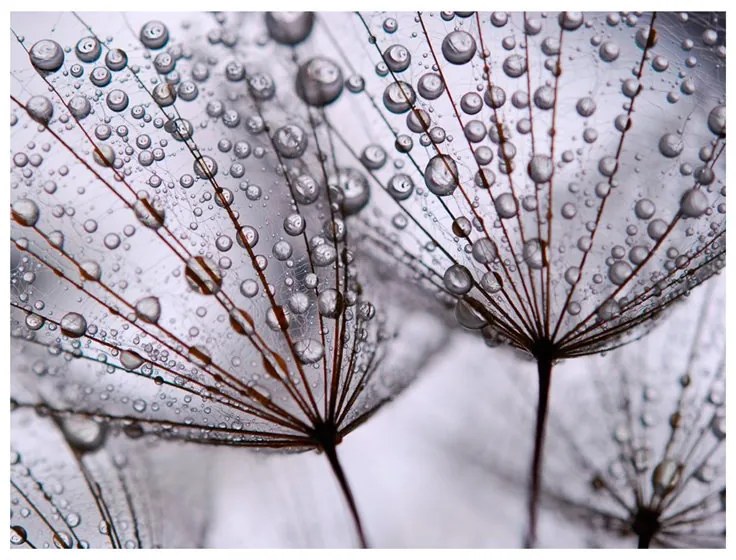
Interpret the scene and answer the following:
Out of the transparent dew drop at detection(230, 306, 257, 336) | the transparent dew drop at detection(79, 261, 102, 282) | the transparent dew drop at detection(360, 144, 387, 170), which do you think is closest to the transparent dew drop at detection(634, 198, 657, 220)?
the transparent dew drop at detection(360, 144, 387, 170)

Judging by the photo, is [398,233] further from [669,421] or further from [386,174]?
[669,421]

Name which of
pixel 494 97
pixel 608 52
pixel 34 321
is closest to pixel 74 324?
pixel 34 321

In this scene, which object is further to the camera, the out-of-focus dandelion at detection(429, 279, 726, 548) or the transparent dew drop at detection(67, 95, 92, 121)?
the out-of-focus dandelion at detection(429, 279, 726, 548)

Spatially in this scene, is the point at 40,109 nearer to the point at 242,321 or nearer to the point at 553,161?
the point at 242,321

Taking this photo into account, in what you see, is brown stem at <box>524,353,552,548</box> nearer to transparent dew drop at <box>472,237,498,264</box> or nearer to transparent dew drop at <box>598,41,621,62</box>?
transparent dew drop at <box>472,237,498,264</box>
